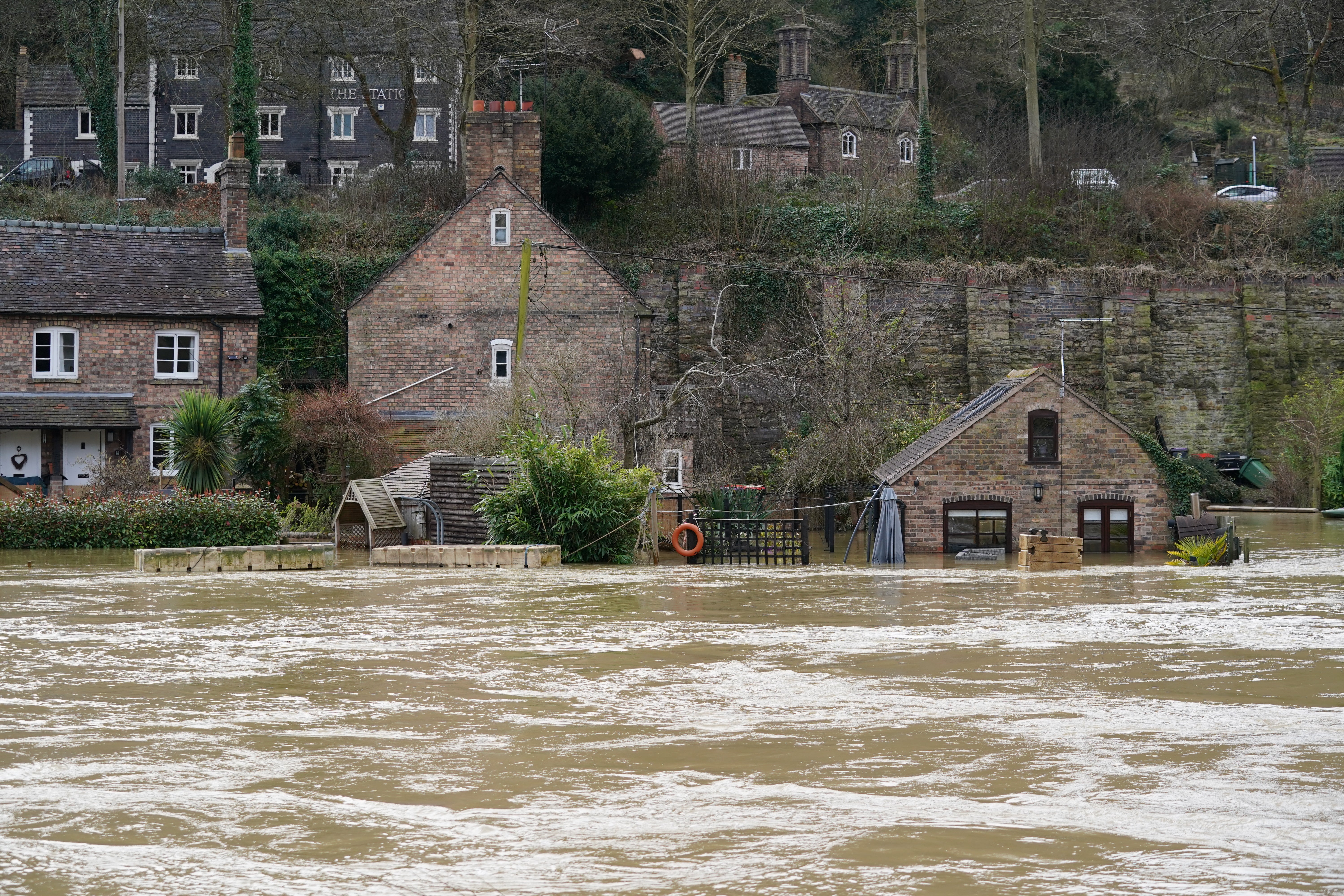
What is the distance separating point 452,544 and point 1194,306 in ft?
82.9

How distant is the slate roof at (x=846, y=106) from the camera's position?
53.8 m

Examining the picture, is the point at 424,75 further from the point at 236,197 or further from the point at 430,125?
the point at 236,197

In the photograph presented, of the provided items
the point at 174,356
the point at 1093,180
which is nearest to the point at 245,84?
the point at 174,356

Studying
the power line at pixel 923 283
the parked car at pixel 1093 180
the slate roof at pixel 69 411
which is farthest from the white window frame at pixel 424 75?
the parked car at pixel 1093 180

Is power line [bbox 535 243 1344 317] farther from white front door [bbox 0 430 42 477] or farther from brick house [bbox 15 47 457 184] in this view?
white front door [bbox 0 430 42 477]

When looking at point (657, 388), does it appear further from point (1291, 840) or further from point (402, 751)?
point (1291, 840)

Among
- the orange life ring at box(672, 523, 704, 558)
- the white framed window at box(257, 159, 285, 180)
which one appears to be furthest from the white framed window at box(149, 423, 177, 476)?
the white framed window at box(257, 159, 285, 180)

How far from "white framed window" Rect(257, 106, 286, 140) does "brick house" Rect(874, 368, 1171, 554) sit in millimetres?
30702

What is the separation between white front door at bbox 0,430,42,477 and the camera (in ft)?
109

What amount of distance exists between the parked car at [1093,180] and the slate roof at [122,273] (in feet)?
83.8

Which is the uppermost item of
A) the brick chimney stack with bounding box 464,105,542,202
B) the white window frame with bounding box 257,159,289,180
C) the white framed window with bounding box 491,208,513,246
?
the white window frame with bounding box 257,159,289,180

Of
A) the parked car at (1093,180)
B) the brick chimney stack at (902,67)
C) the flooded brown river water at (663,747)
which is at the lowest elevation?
the flooded brown river water at (663,747)

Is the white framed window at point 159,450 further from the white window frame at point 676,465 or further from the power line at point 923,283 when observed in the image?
the power line at point 923,283

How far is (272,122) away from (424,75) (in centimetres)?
583
